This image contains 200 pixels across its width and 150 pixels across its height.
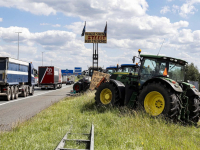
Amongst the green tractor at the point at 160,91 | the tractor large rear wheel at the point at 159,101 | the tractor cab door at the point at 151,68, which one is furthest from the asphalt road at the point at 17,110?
the tractor cab door at the point at 151,68

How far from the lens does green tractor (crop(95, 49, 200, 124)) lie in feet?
27.8

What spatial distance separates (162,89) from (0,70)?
1371 cm

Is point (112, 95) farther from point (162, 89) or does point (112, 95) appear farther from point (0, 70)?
point (0, 70)

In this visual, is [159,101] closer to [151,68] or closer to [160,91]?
[160,91]

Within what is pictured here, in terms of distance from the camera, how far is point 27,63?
25141 millimetres

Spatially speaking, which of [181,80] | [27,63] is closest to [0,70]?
[27,63]

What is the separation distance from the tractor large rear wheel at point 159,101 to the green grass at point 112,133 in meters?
0.33

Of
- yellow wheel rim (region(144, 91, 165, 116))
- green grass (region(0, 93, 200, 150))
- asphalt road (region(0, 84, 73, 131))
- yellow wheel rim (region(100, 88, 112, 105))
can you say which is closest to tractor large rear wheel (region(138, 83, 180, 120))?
yellow wheel rim (region(144, 91, 165, 116))

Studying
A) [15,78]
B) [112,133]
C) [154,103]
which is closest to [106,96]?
[154,103]

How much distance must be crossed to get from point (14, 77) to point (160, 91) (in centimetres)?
1485

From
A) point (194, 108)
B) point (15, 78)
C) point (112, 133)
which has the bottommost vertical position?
point (112, 133)

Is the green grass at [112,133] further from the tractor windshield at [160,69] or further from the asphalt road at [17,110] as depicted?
the tractor windshield at [160,69]

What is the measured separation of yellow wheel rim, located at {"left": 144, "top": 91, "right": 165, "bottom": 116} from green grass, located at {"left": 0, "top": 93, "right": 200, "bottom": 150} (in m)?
0.31

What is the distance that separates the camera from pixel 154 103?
9133 mm
